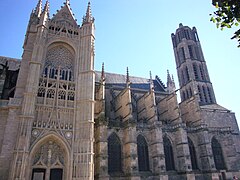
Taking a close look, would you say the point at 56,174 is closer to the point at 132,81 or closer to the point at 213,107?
the point at 132,81

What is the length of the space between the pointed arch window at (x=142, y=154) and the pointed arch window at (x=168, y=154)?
257cm

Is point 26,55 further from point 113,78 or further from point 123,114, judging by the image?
point 113,78

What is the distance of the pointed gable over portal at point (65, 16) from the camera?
21781mm

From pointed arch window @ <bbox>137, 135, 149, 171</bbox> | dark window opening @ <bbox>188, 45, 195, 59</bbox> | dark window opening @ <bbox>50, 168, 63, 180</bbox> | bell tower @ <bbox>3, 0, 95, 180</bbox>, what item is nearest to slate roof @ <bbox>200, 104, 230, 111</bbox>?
dark window opening @ <bbox>188, 45, 195, 59</bbox>

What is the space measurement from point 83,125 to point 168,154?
459 inches

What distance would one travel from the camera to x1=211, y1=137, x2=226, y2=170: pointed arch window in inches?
998

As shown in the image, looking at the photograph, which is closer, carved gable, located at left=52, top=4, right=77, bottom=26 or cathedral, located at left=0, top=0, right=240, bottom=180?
cathedral, located at left=0, top=0, right=240, bottom=180

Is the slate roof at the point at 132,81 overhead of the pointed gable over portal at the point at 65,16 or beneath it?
beneath

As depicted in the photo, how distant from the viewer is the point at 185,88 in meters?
35.1

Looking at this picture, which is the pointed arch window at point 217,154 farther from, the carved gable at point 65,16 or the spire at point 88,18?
the carved gable at point 65,16

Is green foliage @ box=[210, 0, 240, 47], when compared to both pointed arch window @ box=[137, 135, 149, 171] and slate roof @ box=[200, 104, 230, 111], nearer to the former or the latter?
pointed arch window @ box=[137, 135, 149, 171]

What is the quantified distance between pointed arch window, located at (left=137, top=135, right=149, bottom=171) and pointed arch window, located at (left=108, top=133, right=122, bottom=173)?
7.89 feet

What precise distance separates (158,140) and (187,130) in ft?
19.1

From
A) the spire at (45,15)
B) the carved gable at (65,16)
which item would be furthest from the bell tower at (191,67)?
the spire at (45,15)
